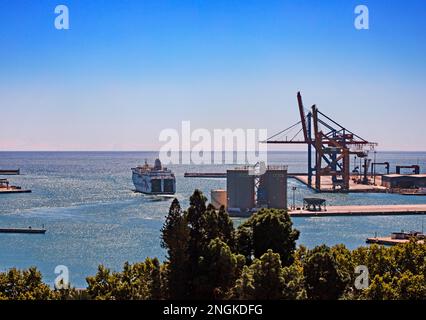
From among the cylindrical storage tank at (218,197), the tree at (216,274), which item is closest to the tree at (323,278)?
the tree at (216,274)

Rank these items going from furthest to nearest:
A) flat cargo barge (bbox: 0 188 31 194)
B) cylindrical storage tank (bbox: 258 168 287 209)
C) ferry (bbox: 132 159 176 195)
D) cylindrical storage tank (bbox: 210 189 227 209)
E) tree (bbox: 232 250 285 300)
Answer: flat cargo barge (bbox: 0 188 31 194) → ferry (bbox: 132 159 176 195) → cylindrical storage tank (bbox: 258 168 287 209) → cylindrical storage tank (bbox: 210 189 227 209) → tree (bbox: 232 250 285 300)

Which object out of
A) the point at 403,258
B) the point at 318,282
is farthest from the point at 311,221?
the point at 318,282

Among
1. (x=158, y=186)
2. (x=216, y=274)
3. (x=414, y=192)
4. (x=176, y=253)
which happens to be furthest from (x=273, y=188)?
(x=216, y=274)

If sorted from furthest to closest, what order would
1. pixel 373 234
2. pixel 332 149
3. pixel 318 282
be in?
pixel 332 149 < pixel 373 234 < pixel 318 282

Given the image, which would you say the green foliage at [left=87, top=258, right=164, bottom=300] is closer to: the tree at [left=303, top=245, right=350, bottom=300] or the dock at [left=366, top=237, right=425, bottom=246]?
the tree at [left=303, top=245, right=350, bottom=300]

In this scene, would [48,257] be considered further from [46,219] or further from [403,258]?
[403,258]

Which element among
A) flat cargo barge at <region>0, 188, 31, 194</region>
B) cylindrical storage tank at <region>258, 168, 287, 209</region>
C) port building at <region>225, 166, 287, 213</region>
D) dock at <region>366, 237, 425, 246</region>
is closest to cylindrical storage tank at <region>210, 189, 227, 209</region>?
port building at <region>225, 166, 287, 213</region>
